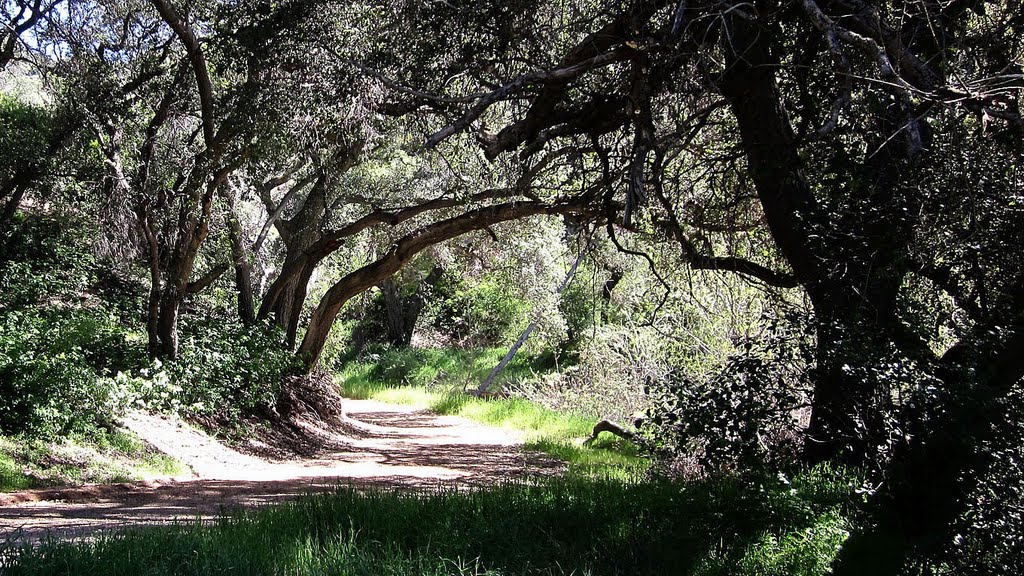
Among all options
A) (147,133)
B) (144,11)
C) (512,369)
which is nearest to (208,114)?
(147,133)

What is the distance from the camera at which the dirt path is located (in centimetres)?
749

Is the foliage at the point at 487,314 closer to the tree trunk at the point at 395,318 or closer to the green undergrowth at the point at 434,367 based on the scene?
the green undergrowth at the point at 434,367

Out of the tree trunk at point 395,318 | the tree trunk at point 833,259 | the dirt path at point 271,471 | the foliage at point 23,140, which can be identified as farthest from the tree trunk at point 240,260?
the tree trunk at point 395,318

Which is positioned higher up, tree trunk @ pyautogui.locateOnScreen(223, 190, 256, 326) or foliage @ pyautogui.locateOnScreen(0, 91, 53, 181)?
foliage @ pyautogui.locateOnScreen(0, 91, 53, 181)

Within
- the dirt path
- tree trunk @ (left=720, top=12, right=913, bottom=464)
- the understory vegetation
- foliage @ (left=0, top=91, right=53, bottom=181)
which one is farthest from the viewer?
foliage @ (left=0, top=91, right=53, bottom=181)

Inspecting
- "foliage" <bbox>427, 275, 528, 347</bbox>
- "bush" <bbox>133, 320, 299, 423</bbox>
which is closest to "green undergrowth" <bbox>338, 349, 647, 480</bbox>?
"foliage" <bbox>427, 275, 528, 347</bbox>

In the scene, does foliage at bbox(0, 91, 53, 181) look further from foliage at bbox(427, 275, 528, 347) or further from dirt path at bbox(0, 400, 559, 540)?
foliage at bbox(427, 275, 528, 347)

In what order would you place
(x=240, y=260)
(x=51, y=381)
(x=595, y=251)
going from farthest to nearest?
(x=240, y=260)
(x=595, y=251)
(x=51, y=381)

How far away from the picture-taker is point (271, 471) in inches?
466

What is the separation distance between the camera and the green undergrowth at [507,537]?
16.1 feet

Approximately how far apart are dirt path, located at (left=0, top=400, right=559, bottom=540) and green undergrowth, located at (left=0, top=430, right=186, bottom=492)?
0.29 m

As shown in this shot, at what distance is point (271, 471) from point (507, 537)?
6785 mm

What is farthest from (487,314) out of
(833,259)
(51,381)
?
(833,259)

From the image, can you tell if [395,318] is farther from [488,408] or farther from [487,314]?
[488,408]
